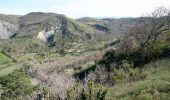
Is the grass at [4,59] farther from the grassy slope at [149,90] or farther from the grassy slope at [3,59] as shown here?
the grassy slope at [149,90]

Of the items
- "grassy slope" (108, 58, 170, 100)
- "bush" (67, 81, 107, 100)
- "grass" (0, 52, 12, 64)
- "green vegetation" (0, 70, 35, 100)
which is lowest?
"grass" (0, 52, 12, 64)

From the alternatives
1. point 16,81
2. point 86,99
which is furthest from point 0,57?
point 86,99

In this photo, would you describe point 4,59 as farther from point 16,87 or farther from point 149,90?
point 149,90

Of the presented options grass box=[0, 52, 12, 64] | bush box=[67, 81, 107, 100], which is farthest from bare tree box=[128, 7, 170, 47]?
grass box=[0, 52, 12, 64]

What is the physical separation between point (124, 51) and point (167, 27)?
8.22 meters

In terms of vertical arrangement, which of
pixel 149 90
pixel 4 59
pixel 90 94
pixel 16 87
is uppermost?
pixel 90 94

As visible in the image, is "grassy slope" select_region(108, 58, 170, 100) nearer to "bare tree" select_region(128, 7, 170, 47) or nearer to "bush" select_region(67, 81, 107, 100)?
"bush" select_region(67, 81, 107, 100)

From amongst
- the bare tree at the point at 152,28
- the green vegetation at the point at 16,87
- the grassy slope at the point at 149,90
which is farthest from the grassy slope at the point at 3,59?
the grassy slope at the point at 149,90

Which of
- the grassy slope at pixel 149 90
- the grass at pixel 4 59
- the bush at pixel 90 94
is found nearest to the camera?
the bush at pixel 90 94

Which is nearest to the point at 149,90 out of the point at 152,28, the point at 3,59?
the point at 152,28

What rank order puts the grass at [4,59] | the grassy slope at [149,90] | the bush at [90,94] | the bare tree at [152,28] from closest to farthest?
the bush at [90,94]
the grassy slope at [149,90]
the bare tree at [152,28]
the grass at [4,59]

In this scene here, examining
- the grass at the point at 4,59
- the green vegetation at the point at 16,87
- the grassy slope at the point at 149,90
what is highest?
the grassy slope at the point at 149,90

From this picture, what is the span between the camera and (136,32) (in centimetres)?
3950

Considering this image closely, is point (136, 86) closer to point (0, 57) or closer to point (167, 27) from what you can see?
point (167, 27)
